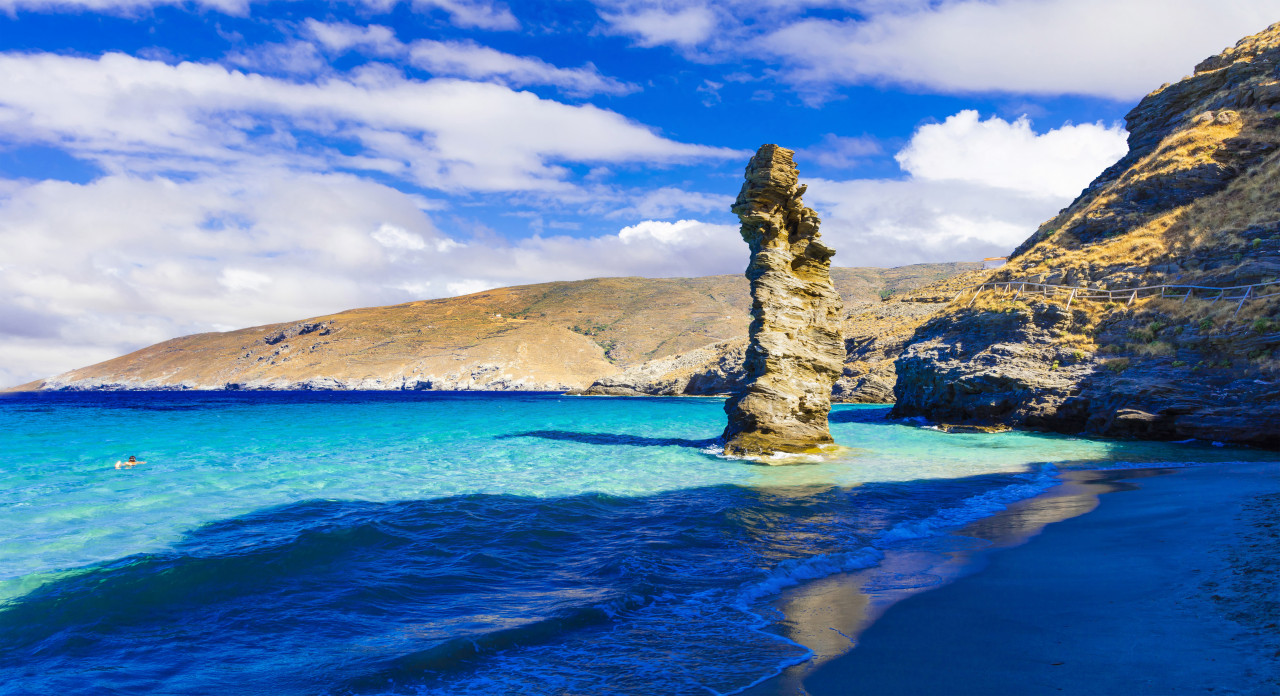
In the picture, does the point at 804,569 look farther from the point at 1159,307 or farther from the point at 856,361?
the point at 856,361

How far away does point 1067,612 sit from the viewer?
462cm

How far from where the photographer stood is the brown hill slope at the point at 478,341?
11044 cm

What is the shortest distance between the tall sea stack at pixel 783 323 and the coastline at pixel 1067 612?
9.55 m

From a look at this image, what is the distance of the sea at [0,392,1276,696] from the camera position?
14.7 ft

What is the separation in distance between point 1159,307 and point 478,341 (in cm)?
11002

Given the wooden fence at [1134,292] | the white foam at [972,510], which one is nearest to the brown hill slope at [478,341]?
the wooden fence at [1134,292]

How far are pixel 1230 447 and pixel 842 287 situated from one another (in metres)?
149

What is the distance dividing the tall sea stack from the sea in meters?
2.04

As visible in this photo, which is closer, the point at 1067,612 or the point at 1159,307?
the point at 1067,612

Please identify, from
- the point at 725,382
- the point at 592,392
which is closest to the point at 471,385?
the point at 592,392

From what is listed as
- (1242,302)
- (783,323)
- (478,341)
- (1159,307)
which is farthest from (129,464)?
(478,341)

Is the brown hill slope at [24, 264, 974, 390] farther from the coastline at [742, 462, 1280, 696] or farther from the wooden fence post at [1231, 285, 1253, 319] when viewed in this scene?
the coastline at [742, 462, 1280, 696]

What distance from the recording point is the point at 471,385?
106750 mm

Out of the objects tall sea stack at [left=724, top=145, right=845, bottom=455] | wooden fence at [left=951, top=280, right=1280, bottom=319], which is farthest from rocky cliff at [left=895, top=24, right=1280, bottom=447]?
tall sea stack at [left=724, top=145, right=845, bottom=455]
